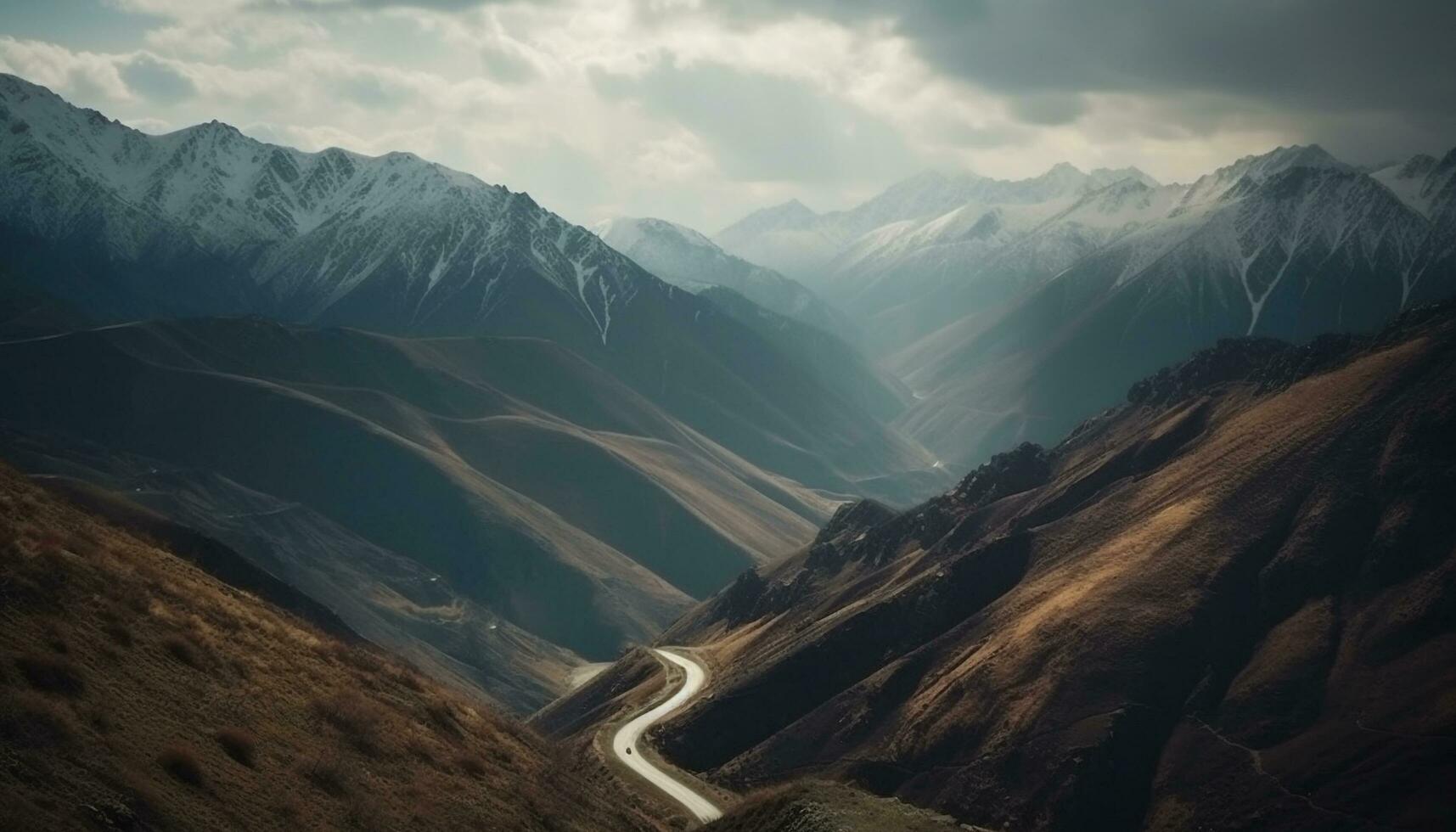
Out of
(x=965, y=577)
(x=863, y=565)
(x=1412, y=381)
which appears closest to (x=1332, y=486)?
(x=1412, y=381)

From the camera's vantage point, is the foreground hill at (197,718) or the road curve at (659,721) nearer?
the foreground hill at (197,718)

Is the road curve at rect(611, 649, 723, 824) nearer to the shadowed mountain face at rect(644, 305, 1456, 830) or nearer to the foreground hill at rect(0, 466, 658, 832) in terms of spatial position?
the shadowed mountain face at rect(644, 305, 1456, 830)

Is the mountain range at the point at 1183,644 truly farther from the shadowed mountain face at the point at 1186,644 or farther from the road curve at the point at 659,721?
the road curve at the point at 659,721

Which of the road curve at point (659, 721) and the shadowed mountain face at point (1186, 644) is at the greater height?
the shadowed mountain face at point (1186, 644)

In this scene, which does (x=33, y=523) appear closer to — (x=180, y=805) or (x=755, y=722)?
(x=180, y=805)

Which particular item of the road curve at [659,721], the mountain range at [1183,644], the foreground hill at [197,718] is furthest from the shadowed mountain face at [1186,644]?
the foreground hill at [197,718]
